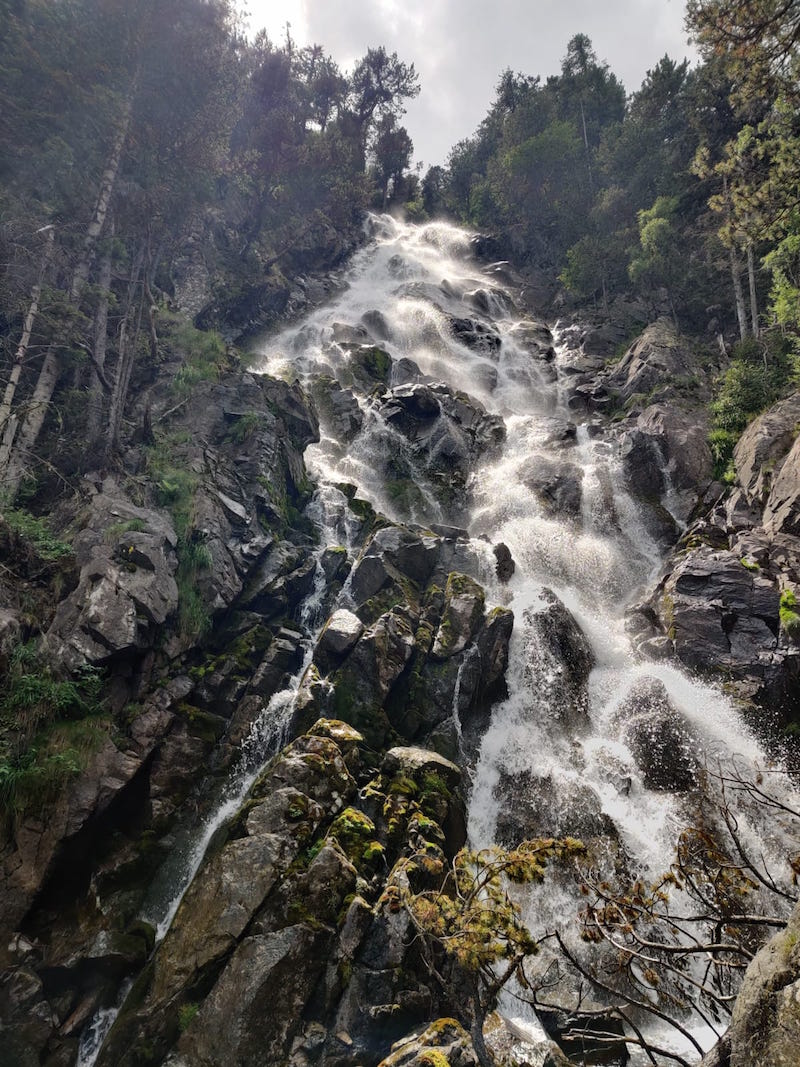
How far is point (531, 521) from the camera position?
21656 mm

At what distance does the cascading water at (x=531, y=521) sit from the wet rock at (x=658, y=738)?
0.11 metres

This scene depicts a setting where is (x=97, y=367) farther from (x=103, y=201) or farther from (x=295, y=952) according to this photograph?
(x=295, y=952)

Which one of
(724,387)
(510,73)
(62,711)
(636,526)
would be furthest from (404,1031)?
(510,73)

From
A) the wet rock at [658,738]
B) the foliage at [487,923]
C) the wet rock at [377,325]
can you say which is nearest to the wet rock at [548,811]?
the wet rock at [658,738]

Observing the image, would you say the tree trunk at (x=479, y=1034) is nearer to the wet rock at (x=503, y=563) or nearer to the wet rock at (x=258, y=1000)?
the wet rock at (x=258, y=1000)

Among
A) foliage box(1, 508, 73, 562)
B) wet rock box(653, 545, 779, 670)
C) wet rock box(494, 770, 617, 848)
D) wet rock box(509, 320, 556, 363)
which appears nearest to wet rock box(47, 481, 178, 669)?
foliage box(1, 508, 73, 562)

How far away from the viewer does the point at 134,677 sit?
1256 cm

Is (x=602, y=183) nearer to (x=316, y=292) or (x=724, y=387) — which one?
(x=316, y=292)

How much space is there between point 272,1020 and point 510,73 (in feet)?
284

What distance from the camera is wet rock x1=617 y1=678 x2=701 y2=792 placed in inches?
498

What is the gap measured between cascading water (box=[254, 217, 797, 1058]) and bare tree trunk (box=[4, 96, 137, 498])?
10.3m

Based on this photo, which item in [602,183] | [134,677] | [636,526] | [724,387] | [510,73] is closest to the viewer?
[134,677]

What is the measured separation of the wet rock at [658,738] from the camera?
12.6 metres

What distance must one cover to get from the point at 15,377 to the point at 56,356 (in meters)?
3.81
